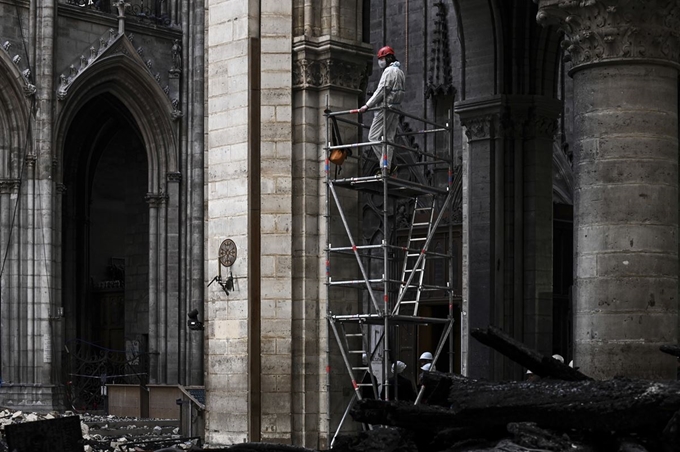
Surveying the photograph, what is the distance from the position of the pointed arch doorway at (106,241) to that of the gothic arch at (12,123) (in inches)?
139

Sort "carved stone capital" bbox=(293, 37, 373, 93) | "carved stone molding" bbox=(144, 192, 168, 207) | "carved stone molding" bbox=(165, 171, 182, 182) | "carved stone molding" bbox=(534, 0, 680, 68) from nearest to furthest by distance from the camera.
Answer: "carved stone molding" bbox=(534, 0, 680, 68), "carved stone capital" bbox=(293, 37, 373, 93), "carved stone molding" bbox=(165, 171, 182, 182), "carved stone molding" bbox=(144, 192, 168, 207)

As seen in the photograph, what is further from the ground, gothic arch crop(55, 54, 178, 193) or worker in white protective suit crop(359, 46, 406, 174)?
gothic arch crop(55, 54, 178, 193)

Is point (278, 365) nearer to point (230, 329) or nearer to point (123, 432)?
point (230, 329)

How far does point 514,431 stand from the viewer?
10.2 m

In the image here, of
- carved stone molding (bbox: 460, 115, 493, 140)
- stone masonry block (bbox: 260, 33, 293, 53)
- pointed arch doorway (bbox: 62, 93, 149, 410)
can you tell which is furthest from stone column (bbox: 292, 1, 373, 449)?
pointed arch doorway (bbox: 62, 93, 149, 410)

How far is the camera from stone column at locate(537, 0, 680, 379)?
12781 mm

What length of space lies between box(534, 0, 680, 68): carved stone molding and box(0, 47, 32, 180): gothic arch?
855 inches

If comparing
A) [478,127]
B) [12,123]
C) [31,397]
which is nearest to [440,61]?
[478,127]

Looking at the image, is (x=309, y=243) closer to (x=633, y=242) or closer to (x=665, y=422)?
(x=633, y=242)

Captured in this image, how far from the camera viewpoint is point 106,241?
40.7 meters

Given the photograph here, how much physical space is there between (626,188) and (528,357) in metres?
2.46

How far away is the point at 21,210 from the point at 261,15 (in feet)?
58.1

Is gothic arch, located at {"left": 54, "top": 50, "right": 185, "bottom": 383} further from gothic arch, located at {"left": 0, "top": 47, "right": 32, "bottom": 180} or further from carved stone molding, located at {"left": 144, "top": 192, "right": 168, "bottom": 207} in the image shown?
gothic arch, located at {"left": 0, "top": 47, "right": 32, "bottom": 180}

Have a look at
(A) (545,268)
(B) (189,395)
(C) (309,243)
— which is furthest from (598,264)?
(B) (189,395)
